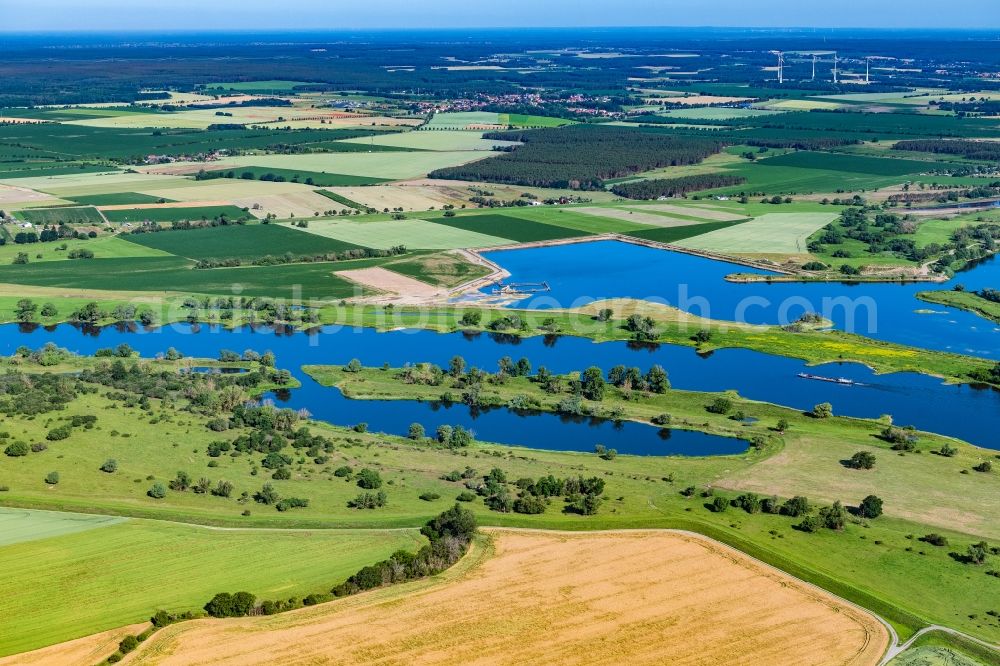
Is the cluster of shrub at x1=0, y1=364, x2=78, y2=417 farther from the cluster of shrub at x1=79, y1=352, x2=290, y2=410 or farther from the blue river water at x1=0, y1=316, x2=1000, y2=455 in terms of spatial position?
the blue river water at x1=0, y1=316, x2=1000, y2=455

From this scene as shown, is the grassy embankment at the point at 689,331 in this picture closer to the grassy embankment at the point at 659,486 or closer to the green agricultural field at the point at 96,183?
the grassy embankment at the point at 659,486

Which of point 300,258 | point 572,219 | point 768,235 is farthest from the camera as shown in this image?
point 572,219

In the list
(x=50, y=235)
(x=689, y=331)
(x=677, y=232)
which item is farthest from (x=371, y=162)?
(x=689, y=331)

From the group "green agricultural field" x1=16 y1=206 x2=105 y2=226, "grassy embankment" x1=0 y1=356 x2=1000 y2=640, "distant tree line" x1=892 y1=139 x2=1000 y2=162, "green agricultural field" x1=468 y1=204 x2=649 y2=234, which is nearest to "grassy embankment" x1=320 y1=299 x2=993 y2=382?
"grassy embankment" x1=0 y1=356 x2=1000 y2=640

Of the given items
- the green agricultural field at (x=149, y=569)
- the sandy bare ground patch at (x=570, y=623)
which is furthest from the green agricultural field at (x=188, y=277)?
the sandy bare ground patch at (x=570, y=623)

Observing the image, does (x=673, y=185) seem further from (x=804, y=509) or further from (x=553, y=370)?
(x=804, y=509)
